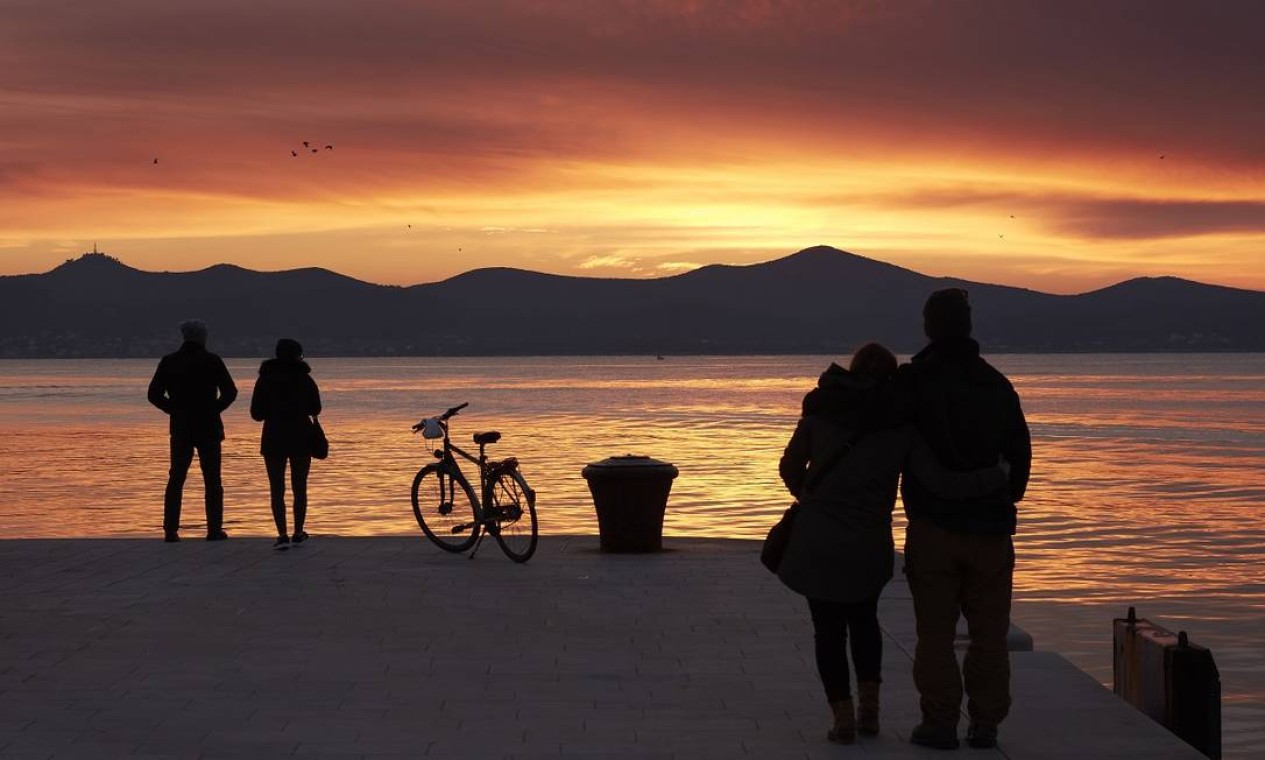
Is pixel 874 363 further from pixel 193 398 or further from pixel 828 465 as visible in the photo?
pixel 193 398

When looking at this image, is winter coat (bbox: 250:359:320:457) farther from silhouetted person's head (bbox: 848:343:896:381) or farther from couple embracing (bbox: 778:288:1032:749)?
silhouetted person's head (bbox: 848:343:896:381)

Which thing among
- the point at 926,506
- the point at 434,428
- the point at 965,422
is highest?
the point at 965,422

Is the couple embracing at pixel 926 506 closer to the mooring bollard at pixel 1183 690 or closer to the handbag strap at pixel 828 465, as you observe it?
the handbag strap at pixel 828 465

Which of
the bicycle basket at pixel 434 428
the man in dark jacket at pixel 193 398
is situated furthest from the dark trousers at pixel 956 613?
the man in dark jacket at pixel 193 398

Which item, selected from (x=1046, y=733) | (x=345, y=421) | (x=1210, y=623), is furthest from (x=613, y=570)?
(x=345, y=421)

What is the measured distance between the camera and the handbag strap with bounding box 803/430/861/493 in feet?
23.7

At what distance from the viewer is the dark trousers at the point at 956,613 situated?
7055 mm

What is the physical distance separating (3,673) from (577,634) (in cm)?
327

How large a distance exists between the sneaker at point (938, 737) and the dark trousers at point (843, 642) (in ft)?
1.16

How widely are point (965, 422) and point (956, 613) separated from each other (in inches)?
33.0

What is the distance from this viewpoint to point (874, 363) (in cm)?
720

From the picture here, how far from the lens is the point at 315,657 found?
30.8 feet

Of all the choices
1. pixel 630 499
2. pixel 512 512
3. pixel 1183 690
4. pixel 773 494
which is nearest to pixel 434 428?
pixel 512 512

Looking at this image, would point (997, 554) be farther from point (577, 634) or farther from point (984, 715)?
point (577, 634)
